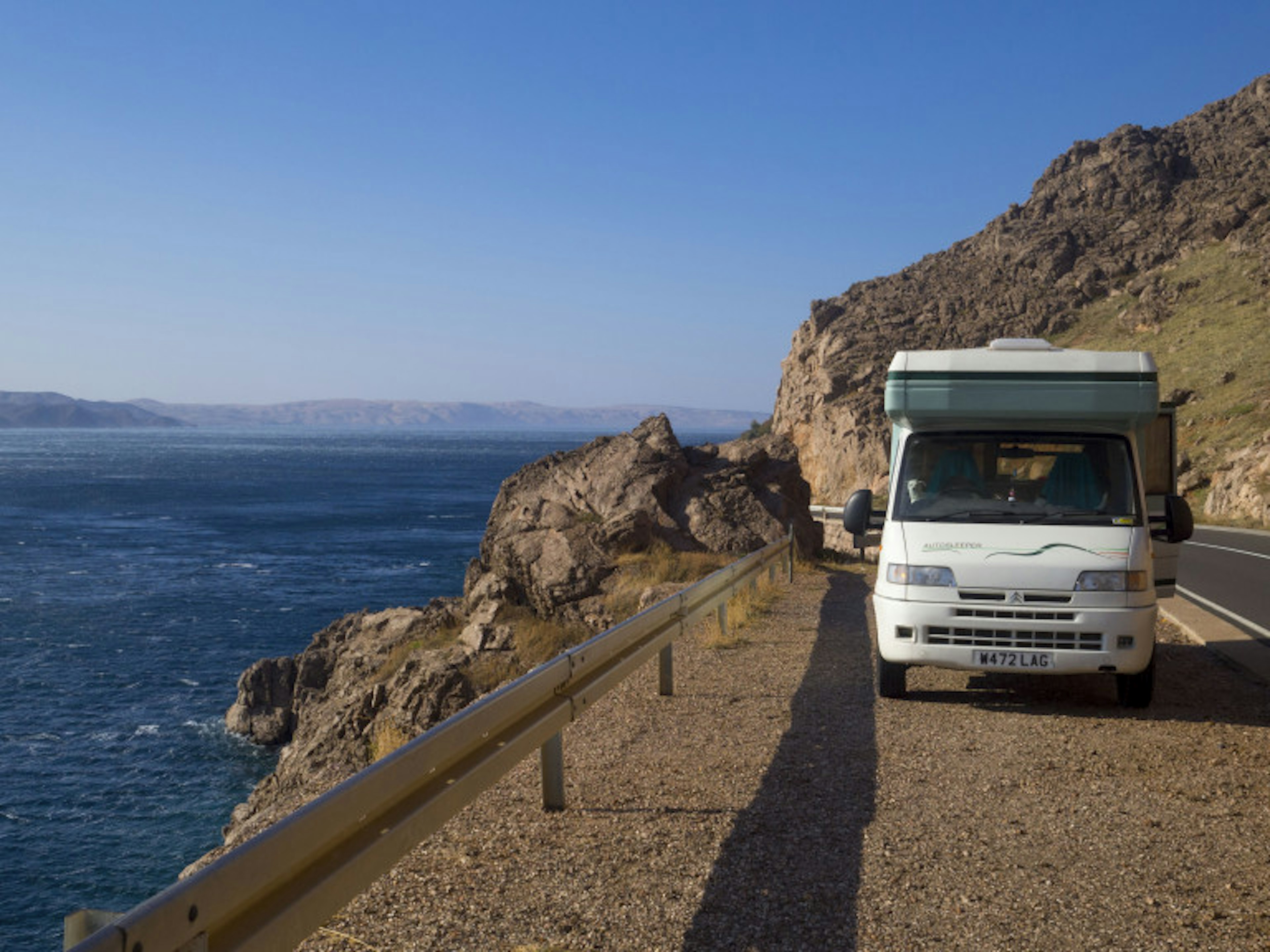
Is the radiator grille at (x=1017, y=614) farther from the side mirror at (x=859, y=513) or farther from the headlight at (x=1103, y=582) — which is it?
the side mirror at (x=859, y=513)

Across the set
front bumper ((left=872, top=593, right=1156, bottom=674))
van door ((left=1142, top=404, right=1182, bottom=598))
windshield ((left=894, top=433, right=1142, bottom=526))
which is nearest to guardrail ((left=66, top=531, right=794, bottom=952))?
front bumper ((left=872, top=593, right=1156, bottom=674))

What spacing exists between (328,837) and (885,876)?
96.3 inches

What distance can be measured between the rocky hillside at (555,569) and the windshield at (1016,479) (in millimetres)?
5446

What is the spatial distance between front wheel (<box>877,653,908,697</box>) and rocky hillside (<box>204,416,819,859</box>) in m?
5.31

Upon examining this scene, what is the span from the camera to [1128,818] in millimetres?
5629

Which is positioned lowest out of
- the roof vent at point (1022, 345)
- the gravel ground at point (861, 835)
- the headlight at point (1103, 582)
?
the gravel ground at point (861, 835)

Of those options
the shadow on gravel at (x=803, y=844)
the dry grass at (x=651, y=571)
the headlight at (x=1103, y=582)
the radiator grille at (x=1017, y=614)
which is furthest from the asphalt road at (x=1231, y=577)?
the shadow on gravel at (x=803, y=844)

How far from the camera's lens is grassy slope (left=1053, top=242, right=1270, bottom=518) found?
1754 inches

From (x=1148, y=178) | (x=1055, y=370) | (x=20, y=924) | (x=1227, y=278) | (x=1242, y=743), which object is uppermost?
(x=1148, y=178)

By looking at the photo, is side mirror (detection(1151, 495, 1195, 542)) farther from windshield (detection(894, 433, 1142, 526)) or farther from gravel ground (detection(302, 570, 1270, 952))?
gravel ground (detection(302, 570, 1270, 952))

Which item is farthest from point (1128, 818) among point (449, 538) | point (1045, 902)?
point (449, 538)

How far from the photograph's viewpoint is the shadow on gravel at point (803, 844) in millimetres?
4188

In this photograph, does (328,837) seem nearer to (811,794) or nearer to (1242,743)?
(811,794)

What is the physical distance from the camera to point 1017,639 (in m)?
7.93
